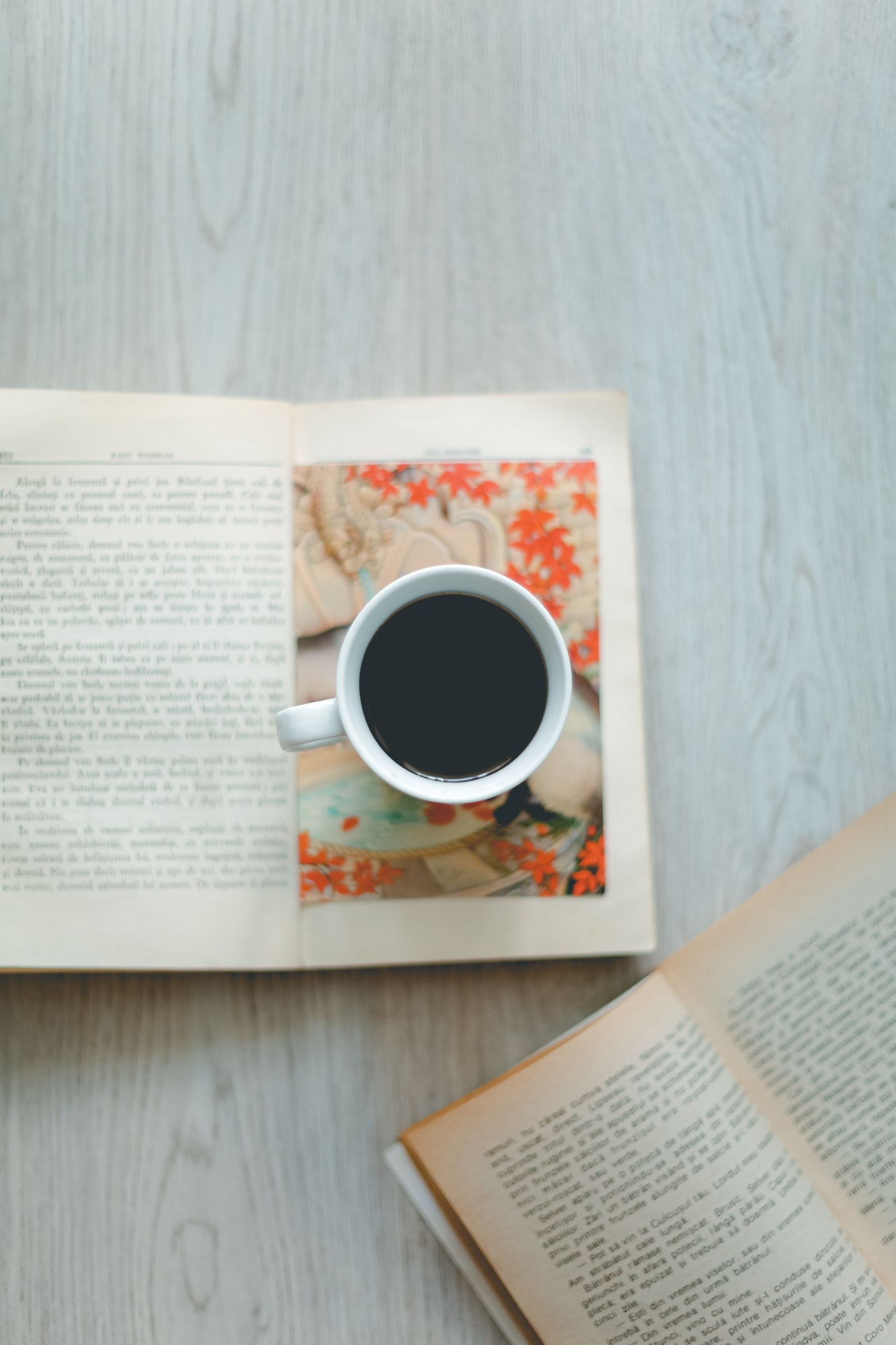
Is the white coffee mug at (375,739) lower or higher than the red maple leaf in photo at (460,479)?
lower

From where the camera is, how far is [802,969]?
0.50 meters

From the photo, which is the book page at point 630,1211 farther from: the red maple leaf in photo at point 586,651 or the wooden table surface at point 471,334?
the red maple leaf in photo at point 586,651

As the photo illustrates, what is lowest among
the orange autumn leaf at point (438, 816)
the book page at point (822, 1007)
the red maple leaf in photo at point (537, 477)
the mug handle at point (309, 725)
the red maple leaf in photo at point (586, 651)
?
the book page at point (822, 1007)

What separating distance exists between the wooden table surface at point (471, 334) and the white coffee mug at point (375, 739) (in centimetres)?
11

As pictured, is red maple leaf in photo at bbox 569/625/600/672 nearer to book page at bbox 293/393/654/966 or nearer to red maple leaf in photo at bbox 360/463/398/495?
book page at bbox 293/393/654/966

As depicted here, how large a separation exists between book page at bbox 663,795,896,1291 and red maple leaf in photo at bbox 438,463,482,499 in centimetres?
29

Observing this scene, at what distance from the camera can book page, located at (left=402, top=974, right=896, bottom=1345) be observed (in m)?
0.47

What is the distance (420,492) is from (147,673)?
184 millimetres

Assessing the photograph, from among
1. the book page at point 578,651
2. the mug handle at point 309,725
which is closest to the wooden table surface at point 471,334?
the book page at point 578,651

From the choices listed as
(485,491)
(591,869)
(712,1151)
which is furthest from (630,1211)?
(485,491)

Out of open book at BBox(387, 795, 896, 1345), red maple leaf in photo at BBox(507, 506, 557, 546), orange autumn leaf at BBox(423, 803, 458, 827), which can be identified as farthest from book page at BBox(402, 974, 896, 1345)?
red maple leaf in photo at BBox(507, 506, 557, 546)

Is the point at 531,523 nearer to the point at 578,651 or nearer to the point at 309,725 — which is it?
the point at 578,651

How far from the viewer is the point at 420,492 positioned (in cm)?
49

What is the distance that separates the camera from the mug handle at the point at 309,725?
402mm
